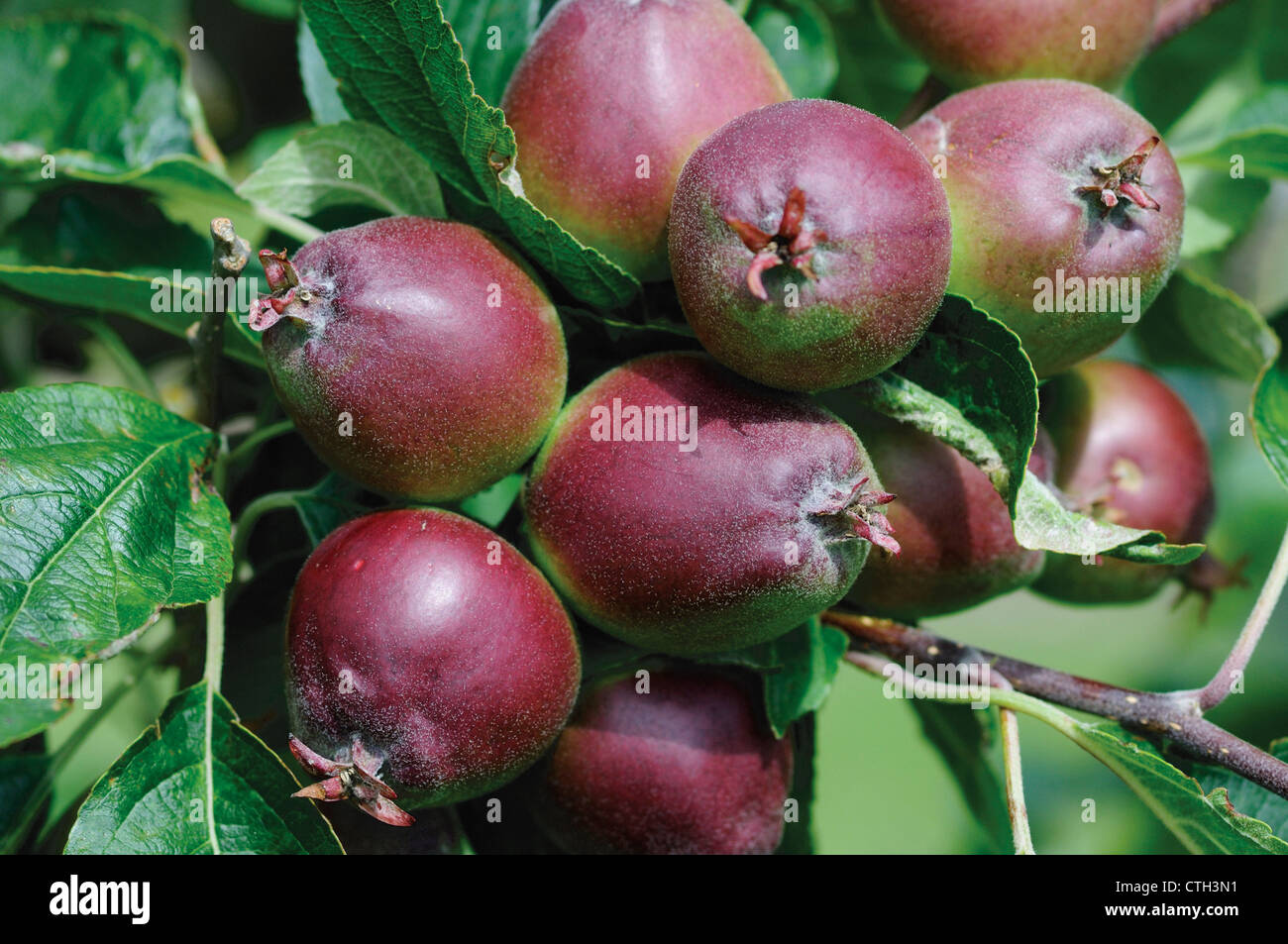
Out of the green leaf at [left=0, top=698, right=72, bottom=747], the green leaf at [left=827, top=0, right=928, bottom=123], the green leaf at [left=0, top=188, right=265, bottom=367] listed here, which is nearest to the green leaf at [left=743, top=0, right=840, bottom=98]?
the green leaf at [left=827, top=0, right=928, bottom=123]

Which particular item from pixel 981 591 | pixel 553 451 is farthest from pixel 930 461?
pixel 553 451

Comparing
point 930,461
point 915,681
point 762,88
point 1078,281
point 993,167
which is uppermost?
point 762,88

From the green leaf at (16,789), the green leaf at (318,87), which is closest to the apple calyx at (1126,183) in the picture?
the green leaf at (318,87)

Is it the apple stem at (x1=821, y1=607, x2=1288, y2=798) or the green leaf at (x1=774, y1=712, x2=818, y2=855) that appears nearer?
the apple stem at (x1=821, y1=607, x2=1288, y2=798)

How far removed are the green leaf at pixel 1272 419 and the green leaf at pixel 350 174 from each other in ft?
3.33

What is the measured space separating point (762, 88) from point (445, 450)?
0.49 m

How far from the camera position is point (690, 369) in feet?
3.25

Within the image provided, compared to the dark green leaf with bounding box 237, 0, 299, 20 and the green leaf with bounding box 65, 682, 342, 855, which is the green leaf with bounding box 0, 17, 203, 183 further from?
the green leaf with bounding box 65, 682, 342, 855

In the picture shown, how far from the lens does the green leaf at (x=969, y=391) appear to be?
3.14ft

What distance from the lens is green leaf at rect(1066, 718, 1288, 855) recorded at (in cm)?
103

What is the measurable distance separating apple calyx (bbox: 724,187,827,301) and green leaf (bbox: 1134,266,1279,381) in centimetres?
87

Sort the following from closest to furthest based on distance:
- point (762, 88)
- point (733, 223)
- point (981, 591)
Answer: point (733, 223), point (762, 88), point (981, 591)

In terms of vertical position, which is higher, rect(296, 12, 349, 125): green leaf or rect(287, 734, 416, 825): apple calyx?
rect(296, 12, 349, 125): green leaf

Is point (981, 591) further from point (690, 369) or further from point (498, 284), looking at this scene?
point (498, 284)
